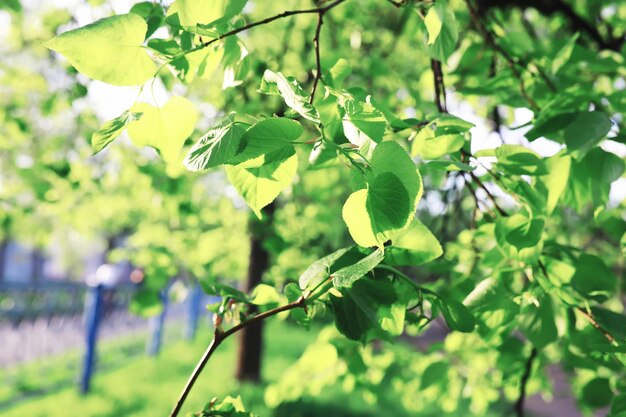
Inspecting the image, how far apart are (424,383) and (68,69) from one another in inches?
90.0

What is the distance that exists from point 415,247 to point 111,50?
594mm

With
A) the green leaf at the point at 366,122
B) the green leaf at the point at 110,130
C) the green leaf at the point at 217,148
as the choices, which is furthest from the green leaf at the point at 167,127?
the green leaf at the point at 366,122

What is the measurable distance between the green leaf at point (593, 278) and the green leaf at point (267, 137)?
32.9 inches

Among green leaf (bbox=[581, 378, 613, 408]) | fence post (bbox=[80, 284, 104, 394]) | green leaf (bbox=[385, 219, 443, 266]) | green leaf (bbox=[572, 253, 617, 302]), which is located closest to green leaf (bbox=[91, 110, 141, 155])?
green leaf (bbox=[385, 219, 443, 266])

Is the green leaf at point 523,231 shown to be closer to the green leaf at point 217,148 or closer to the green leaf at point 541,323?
the green leaf at point 541,323

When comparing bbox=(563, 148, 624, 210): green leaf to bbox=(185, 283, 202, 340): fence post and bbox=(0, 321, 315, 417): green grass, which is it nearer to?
bbox=(0, 321, 315, 417): green grass

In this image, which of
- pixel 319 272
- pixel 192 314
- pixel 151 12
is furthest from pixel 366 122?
pixel 192 314

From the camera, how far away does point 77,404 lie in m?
5.96

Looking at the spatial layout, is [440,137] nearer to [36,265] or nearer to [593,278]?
[593,278]

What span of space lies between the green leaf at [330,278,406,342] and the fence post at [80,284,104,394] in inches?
278

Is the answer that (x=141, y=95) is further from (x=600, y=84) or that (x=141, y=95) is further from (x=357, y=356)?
(x=600, y=84)

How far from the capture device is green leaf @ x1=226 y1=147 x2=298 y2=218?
2.35 ft

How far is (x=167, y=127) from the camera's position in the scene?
0.77 metres

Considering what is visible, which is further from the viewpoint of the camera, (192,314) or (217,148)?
(192,314)
